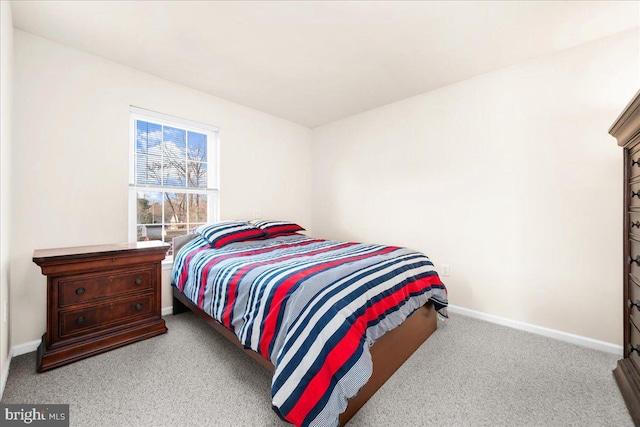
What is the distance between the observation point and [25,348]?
6.56ft

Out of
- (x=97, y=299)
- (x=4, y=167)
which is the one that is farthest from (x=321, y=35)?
(x=97, y=299)

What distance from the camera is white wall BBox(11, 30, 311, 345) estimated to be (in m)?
2.02

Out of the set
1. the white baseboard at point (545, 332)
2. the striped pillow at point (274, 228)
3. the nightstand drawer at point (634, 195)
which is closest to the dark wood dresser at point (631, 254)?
the nightstand drawer at point (634, 195)

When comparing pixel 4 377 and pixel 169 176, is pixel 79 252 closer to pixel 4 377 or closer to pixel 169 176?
pixel 4 377

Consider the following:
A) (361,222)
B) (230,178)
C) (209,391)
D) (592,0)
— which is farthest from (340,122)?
(209,391)

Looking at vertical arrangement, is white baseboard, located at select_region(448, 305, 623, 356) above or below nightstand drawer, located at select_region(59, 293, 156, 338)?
below

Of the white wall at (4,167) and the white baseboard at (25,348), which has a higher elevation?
the white wall at (4,167)

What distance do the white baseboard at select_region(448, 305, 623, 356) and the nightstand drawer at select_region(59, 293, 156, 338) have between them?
2916mm

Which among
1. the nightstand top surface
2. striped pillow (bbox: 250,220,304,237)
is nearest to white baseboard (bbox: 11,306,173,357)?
the nightstand top surface

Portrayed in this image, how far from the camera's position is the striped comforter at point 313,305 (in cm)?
118

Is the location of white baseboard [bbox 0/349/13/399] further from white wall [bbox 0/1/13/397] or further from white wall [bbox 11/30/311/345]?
white wall [bbox 11/30/311/345]

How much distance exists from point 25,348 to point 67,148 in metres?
1.56

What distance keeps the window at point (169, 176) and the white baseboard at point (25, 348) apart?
3.25 feet

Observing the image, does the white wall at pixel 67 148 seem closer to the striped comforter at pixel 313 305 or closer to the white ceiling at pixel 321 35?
the white ceiling at pixel 321 35
